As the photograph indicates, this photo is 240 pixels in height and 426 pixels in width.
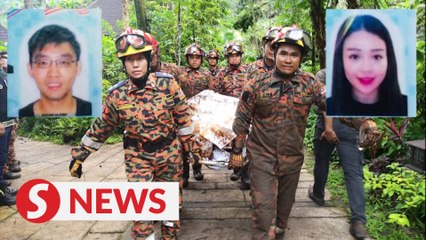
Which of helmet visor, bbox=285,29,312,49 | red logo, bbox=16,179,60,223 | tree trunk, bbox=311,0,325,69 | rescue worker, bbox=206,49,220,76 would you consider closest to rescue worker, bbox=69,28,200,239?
red logo, bbox=16,179,60,223

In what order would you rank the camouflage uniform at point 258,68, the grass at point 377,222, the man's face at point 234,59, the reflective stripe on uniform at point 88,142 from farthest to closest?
the man's face at point 234,59 < the camouflage uniform at point 258,68 < the grass at point 377,222 < the reflective stripe on uniform at point 88,142

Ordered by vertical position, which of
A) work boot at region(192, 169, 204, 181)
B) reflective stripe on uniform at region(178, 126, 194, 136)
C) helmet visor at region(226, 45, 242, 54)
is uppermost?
helmet visor at region(226, 45, 242, 54)

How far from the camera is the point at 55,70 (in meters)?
2.07

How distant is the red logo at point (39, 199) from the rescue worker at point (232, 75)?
407cm

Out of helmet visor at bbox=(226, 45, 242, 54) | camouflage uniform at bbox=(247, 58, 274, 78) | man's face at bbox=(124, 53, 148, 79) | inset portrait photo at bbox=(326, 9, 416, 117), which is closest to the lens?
inset portrait photo at bbox=(326, 9, 416, 117)

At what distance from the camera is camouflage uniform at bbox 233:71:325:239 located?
9.87ft

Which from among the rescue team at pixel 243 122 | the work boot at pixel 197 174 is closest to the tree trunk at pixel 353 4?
the rescue team at pixel 243 122

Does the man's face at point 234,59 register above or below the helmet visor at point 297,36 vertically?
above

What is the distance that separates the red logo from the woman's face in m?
1.86

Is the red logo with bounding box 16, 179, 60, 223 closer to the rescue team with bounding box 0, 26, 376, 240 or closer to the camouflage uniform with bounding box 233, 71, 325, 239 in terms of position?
the rescue team with bounding box 0, 26, 376, 240

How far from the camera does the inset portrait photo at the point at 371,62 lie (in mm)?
1635

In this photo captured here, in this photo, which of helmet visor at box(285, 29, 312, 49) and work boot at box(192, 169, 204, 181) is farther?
work boot at box(192, 169, 204, 181)

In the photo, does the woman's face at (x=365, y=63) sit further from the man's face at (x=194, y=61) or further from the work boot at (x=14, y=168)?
the work boot at (x=14, y=168)

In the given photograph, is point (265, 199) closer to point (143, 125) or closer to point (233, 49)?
point (143, 125)
